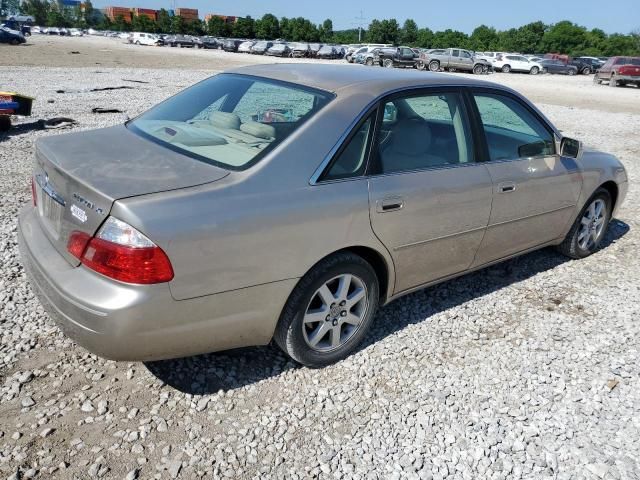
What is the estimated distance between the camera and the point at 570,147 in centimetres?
427

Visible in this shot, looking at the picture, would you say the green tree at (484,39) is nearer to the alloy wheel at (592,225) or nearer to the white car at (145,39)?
the white car at (145,39)

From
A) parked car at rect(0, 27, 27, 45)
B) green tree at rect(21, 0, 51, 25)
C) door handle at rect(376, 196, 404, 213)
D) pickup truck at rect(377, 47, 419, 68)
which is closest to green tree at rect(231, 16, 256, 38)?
green tree at rect(21, 0, 51, 25)

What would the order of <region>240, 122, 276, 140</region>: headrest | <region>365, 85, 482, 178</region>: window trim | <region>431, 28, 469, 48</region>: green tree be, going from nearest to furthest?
<region>240, 122, 276, 140</region>: headrest
<region>365, 85, 482, 178</region>: window trim
<region>431, 28, 469, 48</region>: green tree

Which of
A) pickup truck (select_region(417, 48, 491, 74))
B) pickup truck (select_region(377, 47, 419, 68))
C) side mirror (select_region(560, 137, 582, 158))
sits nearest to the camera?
side mirror (select_region(560, 137, 582, 158))

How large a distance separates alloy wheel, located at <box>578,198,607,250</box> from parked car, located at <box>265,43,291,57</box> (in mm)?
53291

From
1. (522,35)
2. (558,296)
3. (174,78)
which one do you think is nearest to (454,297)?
(558,296)

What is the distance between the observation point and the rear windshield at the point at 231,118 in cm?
293

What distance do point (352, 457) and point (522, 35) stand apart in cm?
7388

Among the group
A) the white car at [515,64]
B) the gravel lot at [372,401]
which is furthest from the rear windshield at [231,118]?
the white car at [515,64]

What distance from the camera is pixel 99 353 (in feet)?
8.23

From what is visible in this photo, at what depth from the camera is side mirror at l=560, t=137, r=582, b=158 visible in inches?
167

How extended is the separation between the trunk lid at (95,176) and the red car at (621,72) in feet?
109

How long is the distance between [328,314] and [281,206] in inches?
31.1

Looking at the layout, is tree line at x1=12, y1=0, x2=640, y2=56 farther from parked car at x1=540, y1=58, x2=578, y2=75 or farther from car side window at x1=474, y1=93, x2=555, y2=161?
car side window at x1=474, y1=93, x2=555, y2=161
